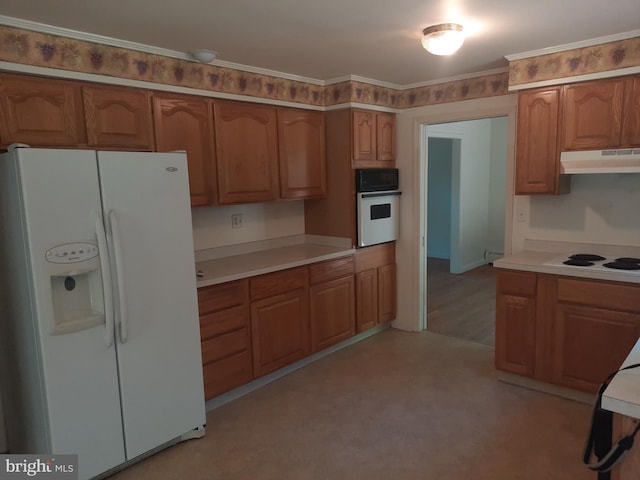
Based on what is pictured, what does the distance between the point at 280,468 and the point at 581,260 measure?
2348 mm

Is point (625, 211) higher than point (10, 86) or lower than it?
lower

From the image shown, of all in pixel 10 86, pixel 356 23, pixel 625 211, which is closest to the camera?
pixel 10 86

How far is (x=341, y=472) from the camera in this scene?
239 cm

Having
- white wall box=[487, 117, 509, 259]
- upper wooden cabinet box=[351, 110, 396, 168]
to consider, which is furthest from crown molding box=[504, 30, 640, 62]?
white wall box=[487, 117, 509, 259]

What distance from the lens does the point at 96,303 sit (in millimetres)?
2254

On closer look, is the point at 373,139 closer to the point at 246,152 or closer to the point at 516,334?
the point at 246,152

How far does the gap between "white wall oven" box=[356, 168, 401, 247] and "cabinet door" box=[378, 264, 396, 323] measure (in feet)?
1.07

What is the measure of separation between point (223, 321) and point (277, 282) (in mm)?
525

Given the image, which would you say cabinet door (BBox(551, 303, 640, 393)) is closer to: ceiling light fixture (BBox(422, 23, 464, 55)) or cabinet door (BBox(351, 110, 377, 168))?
ceiling light fixture (BBox(422, 23, 464, 55))

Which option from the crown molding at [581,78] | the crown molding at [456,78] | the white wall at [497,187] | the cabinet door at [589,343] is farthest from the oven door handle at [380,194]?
the white wall at [497,187]

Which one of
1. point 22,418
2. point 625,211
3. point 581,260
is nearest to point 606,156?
point 625,211

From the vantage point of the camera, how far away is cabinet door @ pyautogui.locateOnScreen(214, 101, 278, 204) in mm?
3266

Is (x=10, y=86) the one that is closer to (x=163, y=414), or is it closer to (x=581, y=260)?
(x=163, y=414)

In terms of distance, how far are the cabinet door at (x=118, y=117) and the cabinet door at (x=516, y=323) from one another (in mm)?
2617
